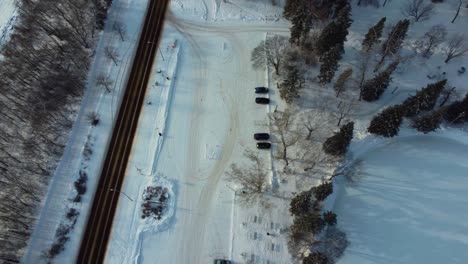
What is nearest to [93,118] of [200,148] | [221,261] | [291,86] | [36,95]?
[36,95]

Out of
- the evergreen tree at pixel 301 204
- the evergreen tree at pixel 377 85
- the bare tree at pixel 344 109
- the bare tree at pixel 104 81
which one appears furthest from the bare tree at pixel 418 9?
the bare tree at pixel 104 81

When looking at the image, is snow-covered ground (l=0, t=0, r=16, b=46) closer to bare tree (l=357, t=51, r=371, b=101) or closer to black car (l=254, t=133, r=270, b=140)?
black car (l=254, t=133, r=270, b=140)

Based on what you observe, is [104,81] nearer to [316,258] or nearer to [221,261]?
[221,261]

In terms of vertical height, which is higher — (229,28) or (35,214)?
(229,28)

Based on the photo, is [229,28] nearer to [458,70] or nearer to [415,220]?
[458,70]

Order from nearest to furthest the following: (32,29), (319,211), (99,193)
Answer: (319,211)
(99,193)
(32,29)

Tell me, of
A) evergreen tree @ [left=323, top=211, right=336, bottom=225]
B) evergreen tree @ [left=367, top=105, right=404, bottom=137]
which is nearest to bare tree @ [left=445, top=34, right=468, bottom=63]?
evergreen tree @ [left=367, top=105, right=404, bottom=137]

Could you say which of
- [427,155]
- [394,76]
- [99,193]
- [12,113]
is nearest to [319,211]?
[427,155]
